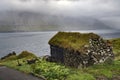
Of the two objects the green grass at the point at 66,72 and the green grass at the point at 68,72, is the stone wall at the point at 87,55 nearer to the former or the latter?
the green grass at the point at 68,72

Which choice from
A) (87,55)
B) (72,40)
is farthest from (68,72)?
(72,40)

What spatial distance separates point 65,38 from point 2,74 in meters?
13.6

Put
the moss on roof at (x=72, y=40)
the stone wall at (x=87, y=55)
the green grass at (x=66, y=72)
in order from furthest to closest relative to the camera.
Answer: the moss on roof at (x=72, y=40) → the stone wall at (x=87, y=55) → the green grass at (x=66, y=72)

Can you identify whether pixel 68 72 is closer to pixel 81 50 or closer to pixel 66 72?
pixel 66 72

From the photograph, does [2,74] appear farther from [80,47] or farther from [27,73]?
[80,47]

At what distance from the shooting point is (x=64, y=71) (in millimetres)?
31281

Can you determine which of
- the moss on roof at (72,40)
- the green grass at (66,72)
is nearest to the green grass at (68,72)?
the green grass at (66,72)

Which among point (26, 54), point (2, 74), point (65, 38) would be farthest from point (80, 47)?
point (26, 54)

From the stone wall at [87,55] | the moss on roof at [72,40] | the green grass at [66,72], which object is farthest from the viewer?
the moss on roof at [72,40]

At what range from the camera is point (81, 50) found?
3750cm

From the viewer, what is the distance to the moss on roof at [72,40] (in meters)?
38.8

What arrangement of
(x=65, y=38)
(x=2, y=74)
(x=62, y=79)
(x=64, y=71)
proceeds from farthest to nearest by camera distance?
(x=65, y=38), (x=2, y=74), (x=64, y=71), (x=62, y=79)

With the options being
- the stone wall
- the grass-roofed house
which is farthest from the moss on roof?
the stone wall

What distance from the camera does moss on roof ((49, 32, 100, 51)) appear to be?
3877 cm
